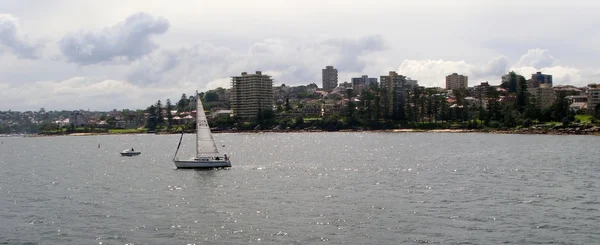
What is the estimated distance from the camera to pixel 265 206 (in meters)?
53.5

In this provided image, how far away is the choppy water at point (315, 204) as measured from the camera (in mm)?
41875

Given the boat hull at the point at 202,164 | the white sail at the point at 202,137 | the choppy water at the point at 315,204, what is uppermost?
the white sail at the point at 202,137

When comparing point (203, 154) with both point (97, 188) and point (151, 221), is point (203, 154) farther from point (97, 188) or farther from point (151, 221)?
point (151, 221)

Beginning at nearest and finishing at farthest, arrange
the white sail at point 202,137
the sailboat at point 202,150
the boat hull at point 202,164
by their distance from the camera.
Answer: the boat hull at point 202,164, the sailboat at point 202,150, the white sail at point 202,137

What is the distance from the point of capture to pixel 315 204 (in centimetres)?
5403

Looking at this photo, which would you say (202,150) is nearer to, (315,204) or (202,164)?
(202,164)

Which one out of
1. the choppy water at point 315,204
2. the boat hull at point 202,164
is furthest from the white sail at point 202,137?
the choppy water at point 315,204

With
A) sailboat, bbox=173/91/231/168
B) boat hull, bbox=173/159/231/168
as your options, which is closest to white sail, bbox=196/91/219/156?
sailboat, bbox=173/91/231/168

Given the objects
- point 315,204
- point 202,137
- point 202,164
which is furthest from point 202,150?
point 315,204

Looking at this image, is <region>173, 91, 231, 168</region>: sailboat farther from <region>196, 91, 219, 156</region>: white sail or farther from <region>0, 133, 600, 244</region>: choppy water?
<region>0, 133, 600, 244</region>: choppy water

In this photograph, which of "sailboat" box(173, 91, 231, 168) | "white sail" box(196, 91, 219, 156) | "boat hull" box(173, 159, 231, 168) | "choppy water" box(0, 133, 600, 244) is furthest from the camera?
"white sail" box(196, 91, 219, 156)

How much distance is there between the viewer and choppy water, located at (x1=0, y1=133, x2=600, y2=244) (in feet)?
137

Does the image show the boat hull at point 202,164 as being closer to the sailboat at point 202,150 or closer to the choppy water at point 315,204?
the sailboat at point 202,150

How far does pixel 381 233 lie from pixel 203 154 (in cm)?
5104
